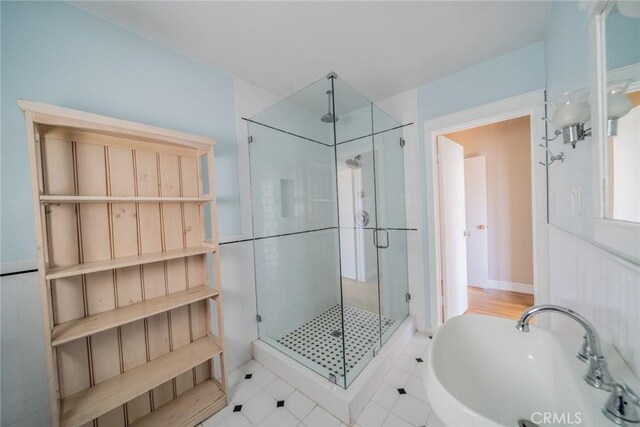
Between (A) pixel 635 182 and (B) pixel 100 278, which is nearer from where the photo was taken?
(A) pixel 635 182

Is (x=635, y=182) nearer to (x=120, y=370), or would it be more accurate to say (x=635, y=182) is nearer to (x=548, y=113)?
(x=548, y=113)

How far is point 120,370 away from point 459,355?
1.76m

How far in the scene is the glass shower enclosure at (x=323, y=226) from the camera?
6.22 feet

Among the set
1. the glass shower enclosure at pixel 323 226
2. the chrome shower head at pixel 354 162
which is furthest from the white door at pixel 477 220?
the chrome shower head at pixel 354 162

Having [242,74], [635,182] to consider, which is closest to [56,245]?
[242,74]

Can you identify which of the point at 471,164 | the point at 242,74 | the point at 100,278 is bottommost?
the point at 100,278

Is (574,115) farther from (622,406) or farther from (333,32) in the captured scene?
(333,32)

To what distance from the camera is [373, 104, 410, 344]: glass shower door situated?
2107 millimetres

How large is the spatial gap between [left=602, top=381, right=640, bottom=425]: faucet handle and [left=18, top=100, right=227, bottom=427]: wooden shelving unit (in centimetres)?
161

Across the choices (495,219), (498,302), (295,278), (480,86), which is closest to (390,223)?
(295,278)

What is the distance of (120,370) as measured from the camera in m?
1.26

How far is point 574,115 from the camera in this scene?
2.83ft

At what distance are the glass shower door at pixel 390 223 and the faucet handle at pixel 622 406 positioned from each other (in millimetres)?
1644

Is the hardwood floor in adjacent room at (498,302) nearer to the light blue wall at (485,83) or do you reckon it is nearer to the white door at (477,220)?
the white door at (477,220)
